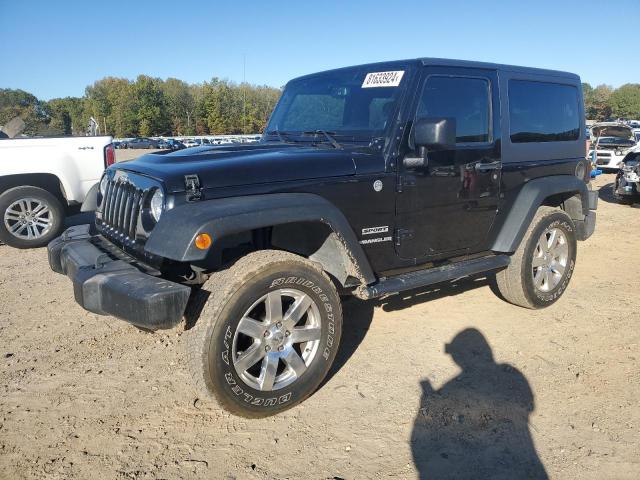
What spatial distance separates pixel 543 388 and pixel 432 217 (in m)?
1.40

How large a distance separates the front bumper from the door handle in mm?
2505

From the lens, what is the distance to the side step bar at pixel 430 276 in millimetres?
3469

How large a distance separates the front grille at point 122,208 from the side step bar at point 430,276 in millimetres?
1537

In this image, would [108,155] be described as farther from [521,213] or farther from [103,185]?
[521,213]

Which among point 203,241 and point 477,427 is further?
point 477,427

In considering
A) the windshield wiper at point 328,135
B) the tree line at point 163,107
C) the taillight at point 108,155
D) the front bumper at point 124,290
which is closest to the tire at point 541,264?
the windshield wiper at point 328,135

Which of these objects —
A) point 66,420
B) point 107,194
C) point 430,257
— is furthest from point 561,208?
point 66,420

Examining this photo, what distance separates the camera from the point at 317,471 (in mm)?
2635

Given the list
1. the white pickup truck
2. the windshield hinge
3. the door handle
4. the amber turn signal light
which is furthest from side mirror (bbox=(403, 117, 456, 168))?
the white pickup truck

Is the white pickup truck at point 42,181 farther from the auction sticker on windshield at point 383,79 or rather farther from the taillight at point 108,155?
the auction sticker on windshield at point 383,79

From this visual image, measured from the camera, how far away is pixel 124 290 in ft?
9.04

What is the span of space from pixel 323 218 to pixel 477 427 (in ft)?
5.02

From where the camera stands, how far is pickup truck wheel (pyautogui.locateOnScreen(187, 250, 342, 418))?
279 centimetres

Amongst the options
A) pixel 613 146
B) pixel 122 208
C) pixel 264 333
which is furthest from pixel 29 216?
pixel 613 146
